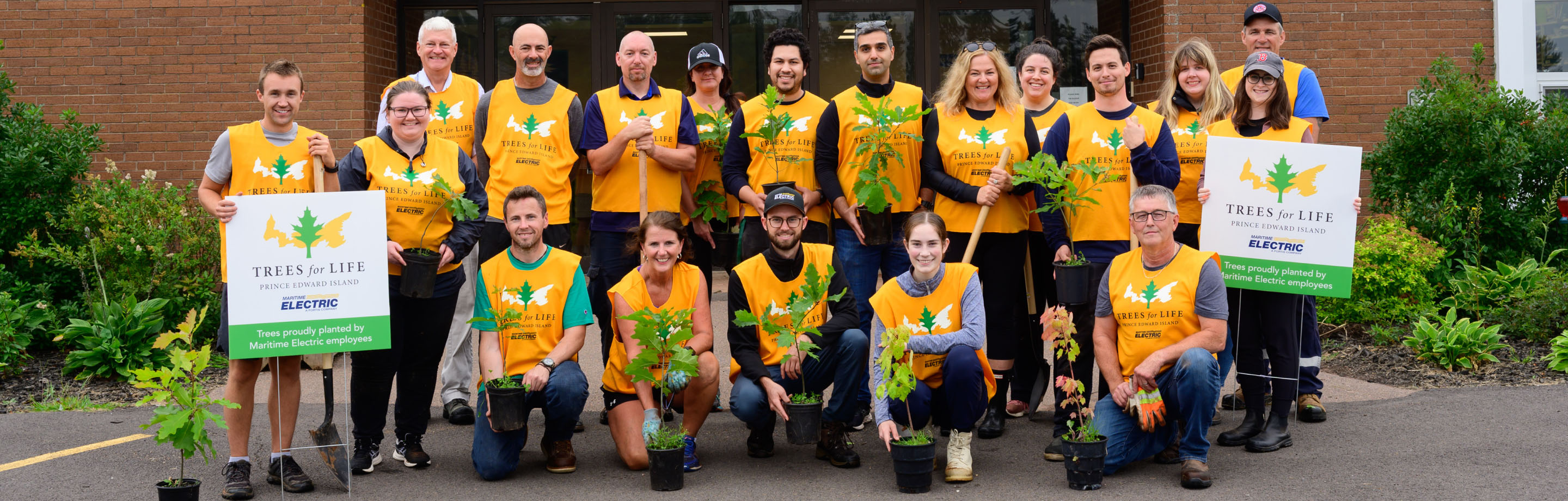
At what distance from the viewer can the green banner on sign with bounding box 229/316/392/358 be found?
14.2 ft

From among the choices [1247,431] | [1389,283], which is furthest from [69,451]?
[1389,283]

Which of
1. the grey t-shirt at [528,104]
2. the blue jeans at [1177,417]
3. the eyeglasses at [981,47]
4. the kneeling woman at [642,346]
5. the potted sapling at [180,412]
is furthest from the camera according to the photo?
the grey t-shirt at [528,104]

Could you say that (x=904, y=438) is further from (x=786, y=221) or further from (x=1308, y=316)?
(x=1308, y=316)

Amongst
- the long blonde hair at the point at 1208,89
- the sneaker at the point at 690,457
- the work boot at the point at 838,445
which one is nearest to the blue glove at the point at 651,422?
the sneaker at the point at 690,457

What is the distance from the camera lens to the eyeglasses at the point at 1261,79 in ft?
16.9

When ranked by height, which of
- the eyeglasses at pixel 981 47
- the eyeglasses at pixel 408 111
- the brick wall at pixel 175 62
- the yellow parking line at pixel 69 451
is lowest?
the yellow parking line at pixel 69 451

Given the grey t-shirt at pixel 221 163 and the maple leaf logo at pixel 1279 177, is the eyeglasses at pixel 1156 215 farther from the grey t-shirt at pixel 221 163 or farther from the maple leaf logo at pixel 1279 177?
the grey t-shirt at pixel 221 163

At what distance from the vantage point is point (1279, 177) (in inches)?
202

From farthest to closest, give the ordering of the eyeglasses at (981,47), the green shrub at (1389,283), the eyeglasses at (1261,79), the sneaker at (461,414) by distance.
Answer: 1. the green shrub at (1389,283)
2. the sneaker at (461,414)
3. the eyeglasses at (981,47)
4. the eyeglasses at (1261,79)

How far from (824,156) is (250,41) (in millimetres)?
6773

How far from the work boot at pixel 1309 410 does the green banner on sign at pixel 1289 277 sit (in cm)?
68

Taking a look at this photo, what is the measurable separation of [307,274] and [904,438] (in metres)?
2.49

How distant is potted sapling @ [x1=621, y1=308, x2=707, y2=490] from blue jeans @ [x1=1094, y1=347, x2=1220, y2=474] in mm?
1735

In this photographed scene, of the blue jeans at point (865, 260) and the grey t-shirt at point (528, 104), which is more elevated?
the grey t-shirt at point (528, 104)
